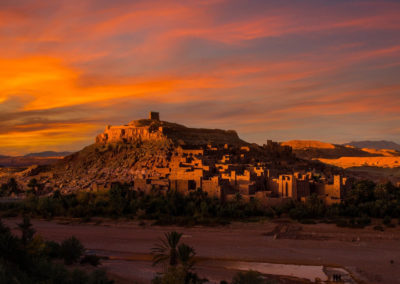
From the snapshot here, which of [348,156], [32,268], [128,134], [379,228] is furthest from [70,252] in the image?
[348,156]

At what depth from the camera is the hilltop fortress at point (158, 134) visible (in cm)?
4731

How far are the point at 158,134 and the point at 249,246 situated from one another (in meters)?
25.5

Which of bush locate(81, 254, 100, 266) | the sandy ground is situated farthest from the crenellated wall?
bush locate(81, 254, 100, 266)

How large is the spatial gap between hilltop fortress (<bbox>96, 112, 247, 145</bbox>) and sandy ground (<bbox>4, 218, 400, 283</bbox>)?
18.2m

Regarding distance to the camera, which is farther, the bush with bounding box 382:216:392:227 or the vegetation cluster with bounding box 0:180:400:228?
the vegetation cluster with bounding box 0:180:400:228

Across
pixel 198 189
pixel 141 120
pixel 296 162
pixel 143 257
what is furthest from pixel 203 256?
pixel 141 120

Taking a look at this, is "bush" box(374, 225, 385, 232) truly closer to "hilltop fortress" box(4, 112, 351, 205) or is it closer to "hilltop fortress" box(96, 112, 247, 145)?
"hilltop fortress" box(4, 112, 351, 205)

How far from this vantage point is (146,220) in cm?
3053

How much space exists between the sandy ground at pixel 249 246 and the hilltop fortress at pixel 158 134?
59.6 feet

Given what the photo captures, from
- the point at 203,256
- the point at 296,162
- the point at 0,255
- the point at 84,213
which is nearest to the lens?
the point at 0,255

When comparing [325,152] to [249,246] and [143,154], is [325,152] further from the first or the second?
[249,246]

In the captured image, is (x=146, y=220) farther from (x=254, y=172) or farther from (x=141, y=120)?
(x=141, y=120)

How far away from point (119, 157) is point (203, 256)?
25563mm

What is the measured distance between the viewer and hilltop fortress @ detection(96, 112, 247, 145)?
47.3 meters
